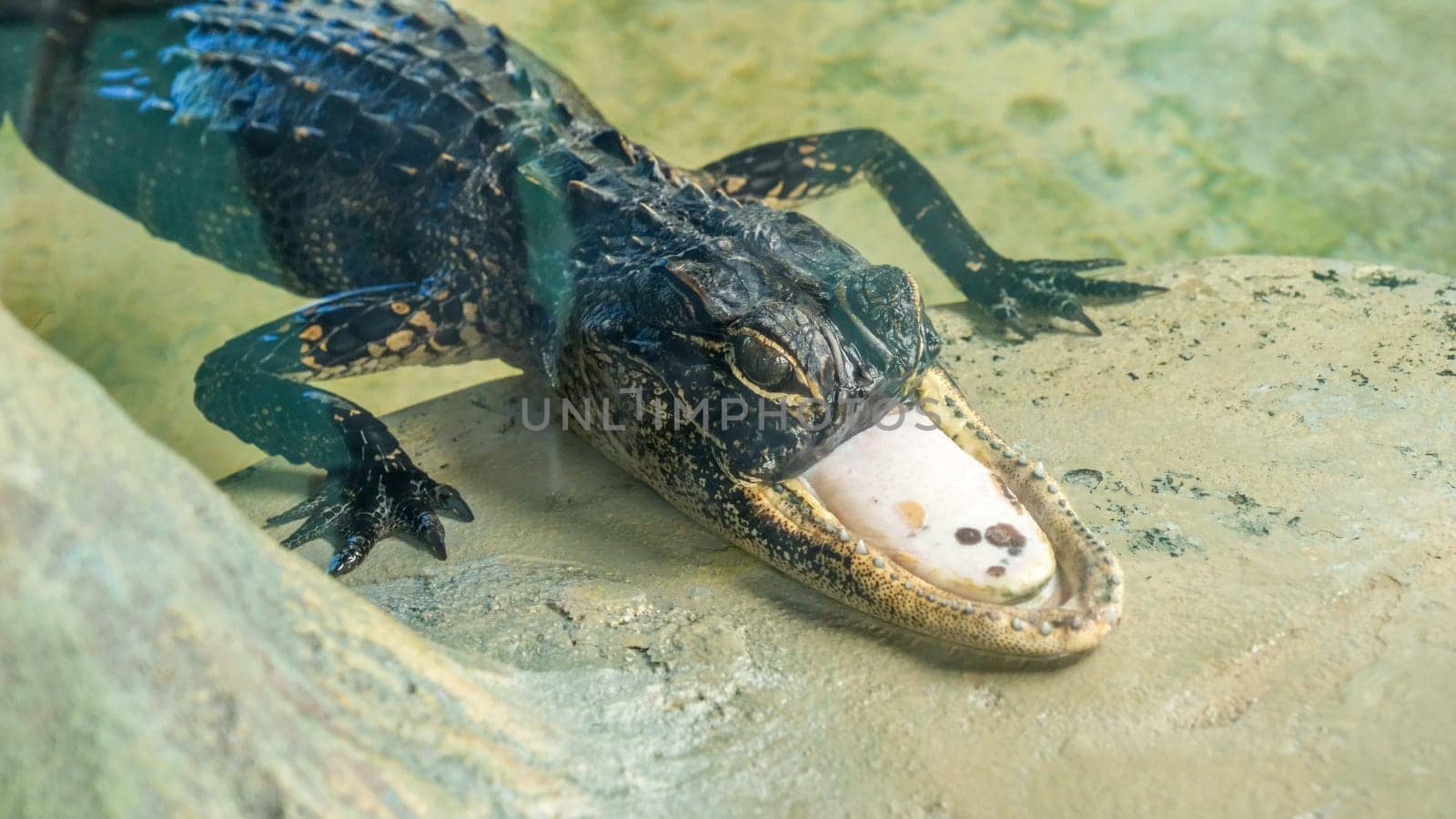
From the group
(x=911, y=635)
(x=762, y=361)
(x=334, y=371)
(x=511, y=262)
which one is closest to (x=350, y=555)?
(x=334, y=371)


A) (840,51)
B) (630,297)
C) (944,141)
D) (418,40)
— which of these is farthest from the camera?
(840,51)

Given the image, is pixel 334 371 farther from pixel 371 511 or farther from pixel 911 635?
pixel 911 635

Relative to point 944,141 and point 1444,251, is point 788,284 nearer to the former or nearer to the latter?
point 944,141

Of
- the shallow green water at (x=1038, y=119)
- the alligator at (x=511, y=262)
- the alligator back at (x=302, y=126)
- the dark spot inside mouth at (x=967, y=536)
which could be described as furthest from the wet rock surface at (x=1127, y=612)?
the shallow green water at (x=1038, y=119)

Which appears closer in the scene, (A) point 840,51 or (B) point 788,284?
(B) point 788,284

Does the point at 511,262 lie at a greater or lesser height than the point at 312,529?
greater

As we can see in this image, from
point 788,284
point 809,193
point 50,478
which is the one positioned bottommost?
point 809,193

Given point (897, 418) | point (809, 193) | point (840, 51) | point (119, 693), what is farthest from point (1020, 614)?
point (840, 51)
